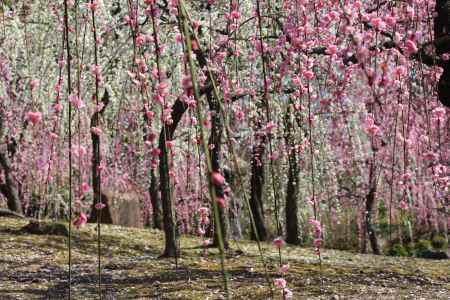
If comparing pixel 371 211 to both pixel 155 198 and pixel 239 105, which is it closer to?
pixel 155 198

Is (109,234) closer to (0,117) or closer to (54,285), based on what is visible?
(0,117)

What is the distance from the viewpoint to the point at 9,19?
802 cm

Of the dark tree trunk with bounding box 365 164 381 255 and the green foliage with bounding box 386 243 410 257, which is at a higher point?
the dark tree trunk with bounding box 365 164 381 255

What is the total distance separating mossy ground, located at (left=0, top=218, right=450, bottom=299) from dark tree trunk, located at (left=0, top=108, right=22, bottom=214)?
1210 millimetres

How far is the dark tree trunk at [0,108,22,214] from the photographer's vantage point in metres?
10.4

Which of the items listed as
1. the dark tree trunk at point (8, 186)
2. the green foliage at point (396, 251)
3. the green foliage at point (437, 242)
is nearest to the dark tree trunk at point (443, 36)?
the dark tree trunk at point (8, 186)

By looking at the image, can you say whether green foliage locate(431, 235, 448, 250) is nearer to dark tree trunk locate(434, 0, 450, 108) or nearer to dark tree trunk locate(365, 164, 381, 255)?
dark tree trunk locate(365, 164, 381, 255)

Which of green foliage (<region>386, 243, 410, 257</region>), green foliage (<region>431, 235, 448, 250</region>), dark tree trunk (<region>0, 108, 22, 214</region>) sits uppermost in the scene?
dark tree trunk (<region>0, 108, 22, 214</region>)

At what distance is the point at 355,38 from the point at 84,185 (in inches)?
38.0

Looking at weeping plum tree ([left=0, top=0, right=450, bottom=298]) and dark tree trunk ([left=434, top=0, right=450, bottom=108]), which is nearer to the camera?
dark tree trunk ([left=434, top=0, right=450, bottom=108])

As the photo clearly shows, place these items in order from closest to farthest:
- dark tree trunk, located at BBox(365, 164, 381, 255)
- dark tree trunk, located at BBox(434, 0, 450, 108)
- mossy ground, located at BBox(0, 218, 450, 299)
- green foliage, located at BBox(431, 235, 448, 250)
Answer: dark tree trunk, located at BBox(434, 0, 450, 108), mossy ground, located at BBox(0, 218, 450, 299), dark tree trunk, located at BBox(365, 164, 381, 255), green foliage, located at BBox(431, 235, 448, 250)

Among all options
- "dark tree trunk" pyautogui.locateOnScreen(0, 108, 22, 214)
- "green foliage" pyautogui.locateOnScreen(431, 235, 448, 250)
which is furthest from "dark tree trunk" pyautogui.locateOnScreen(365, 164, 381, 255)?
"dark tree trunk" pyautogui.locateOnScreen(0, 108, 22, 214)

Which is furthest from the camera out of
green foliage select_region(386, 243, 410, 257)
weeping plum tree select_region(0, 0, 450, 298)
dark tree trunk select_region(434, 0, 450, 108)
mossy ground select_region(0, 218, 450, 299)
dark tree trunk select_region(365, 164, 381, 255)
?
green foliage select_region(386, 243, 410, 257)

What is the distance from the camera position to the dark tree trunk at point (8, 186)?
411 inches
